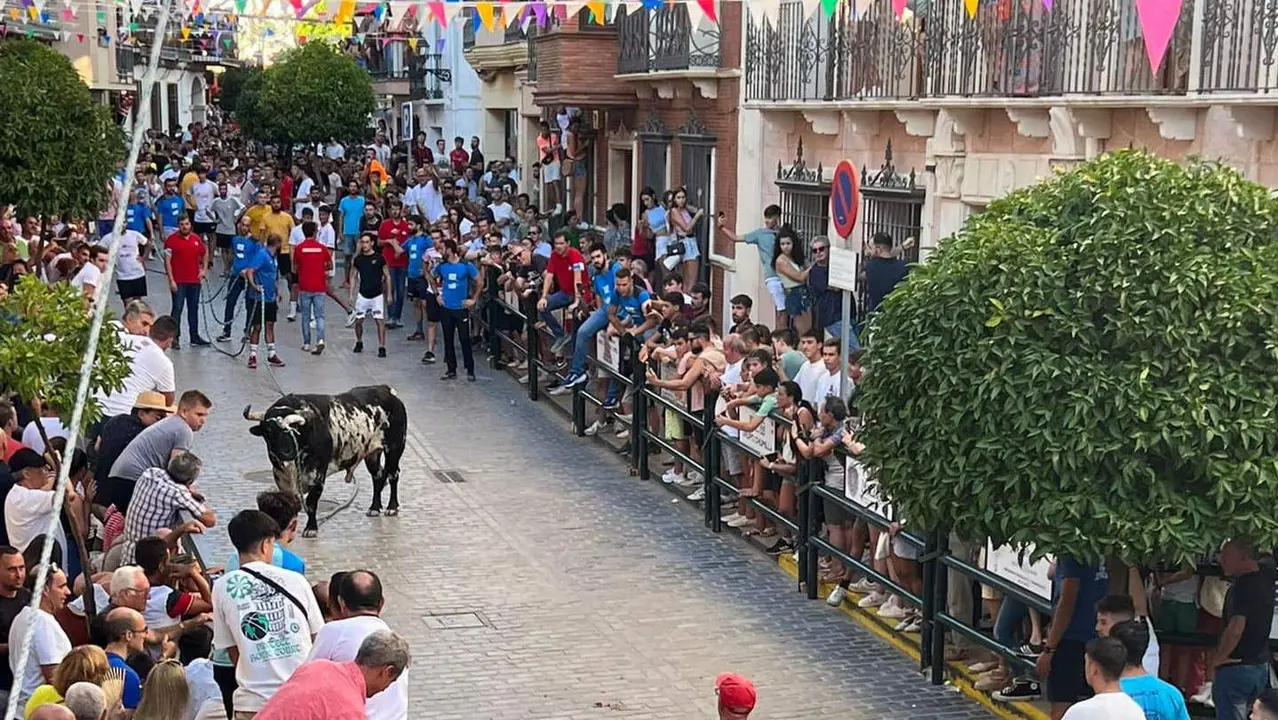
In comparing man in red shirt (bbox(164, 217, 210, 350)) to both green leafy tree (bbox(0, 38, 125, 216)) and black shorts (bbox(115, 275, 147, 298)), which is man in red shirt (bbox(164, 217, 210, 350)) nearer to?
black shorts (bbox(115, 275, 147, 298))

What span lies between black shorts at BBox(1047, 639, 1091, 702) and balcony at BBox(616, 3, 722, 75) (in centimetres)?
1431

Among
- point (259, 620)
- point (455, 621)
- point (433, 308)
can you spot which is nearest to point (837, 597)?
point (455, 621)

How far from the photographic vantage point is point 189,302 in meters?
21.0

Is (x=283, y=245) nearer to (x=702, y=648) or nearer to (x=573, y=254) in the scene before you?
(x=573, y=254)

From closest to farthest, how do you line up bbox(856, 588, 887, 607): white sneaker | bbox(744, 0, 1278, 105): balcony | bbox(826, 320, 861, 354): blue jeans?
1. bbox(856, 588, 887, 607): white sneaker
2. bbox(744, 0, 1278, 105): balcony
3. bbox(826, 320, 861, 354): blue jeans

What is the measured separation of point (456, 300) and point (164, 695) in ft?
43.1

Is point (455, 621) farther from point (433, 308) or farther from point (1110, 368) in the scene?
point (433, 308)

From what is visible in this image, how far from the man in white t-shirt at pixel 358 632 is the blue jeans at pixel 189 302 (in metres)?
14.5

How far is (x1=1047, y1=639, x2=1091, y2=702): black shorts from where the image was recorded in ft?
27.0

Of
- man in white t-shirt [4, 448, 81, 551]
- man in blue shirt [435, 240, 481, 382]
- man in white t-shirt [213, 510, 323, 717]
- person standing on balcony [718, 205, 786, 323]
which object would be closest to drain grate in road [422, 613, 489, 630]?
man in white t-shirt [4, 448, 81, 551]

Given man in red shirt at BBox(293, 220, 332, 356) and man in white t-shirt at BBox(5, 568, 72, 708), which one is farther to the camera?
man in red shirt at BBox(293, 220, 332, 356)

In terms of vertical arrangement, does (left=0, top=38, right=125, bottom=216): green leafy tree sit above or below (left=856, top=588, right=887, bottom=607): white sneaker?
above

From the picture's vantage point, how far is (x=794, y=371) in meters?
13.1

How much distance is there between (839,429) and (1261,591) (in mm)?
3766
